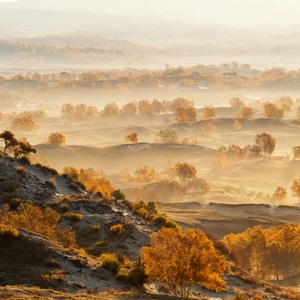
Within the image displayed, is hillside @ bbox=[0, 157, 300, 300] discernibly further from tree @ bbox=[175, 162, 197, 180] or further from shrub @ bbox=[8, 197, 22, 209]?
tree @ bbox=[175, 162, 197, 180]

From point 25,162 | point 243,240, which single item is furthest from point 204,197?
point 25,162

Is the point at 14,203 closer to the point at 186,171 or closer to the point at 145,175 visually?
the point at 186,171

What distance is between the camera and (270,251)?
7425cm

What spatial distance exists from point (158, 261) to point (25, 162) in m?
37.2

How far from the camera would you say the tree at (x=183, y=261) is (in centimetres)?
3769

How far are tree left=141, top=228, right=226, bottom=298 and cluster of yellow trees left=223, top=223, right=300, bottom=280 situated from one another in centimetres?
3402

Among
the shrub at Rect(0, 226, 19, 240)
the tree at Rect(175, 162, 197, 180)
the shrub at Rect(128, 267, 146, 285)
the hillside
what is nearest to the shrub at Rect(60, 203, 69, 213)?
the hillside

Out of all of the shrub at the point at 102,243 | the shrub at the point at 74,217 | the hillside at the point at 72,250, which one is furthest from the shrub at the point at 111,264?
the shrub at the point at 74,217

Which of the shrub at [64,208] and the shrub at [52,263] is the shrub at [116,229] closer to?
the shrub at [64,208]

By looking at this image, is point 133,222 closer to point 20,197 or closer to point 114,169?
point 20,197

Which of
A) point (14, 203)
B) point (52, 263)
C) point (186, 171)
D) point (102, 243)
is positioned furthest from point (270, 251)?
point (186, 171)

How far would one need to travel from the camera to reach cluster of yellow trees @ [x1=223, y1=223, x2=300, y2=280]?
7356cm

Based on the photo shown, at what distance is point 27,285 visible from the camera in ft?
114

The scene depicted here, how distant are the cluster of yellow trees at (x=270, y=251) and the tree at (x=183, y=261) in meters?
34.0
